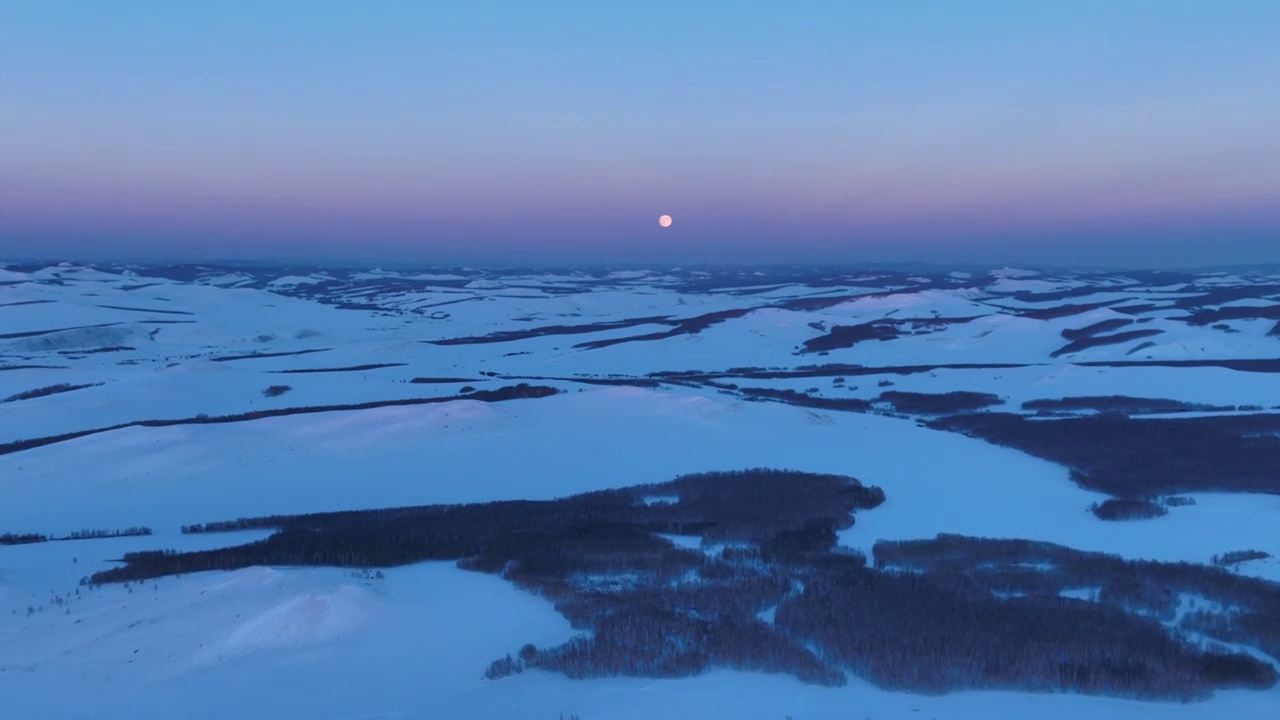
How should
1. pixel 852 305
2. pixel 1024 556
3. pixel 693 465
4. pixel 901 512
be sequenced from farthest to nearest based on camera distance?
pixel 852 305 < pixel 693 465 < pixel 901 512 < pixel 1024 556

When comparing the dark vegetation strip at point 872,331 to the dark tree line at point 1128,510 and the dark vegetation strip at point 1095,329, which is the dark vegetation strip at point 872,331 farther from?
the dark tree line at point 1128,510

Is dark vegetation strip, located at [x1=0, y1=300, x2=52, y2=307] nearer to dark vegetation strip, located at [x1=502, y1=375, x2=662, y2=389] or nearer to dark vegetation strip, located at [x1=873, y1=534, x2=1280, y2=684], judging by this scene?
dark vegetation strip, located at [x1=502, y1=375, x2=662, y2=389]

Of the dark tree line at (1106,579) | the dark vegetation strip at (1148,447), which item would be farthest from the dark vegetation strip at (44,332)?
the dark tree line at (1106,579)

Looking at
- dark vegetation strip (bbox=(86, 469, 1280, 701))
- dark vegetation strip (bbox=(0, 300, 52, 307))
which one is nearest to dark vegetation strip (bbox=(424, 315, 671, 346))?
dark vegetation strip (bbox=(0, 300, 52, 307))

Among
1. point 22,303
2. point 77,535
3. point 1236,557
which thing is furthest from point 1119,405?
point 22,303

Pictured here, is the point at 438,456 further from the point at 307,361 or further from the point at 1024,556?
the point at 307,361

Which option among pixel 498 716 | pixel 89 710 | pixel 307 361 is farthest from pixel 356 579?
pixel 307 361
